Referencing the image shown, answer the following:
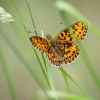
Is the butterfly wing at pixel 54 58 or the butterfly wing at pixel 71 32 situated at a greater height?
the butterfly wing at pixel 71 32

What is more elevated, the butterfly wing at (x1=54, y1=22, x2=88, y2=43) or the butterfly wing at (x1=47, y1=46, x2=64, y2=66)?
the butterfly wing at (x1=54, y1=22, x2=88, y2=43)

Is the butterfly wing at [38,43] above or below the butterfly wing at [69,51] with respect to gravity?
above

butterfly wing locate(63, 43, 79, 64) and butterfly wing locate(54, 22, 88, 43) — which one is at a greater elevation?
butterfly wing locate(54, 22, 88, 43)

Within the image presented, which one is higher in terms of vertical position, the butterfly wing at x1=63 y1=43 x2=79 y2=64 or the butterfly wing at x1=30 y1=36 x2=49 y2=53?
the butterfly wing at x1=30 y1=36 x2=49 y2=53

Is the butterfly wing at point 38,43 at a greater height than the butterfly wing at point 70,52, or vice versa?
the butterfly wing at point 38,43

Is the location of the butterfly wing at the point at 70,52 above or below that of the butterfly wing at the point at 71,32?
below

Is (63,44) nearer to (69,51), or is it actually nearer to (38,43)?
(69,51)

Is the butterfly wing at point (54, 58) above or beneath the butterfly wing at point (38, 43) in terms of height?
beneath
